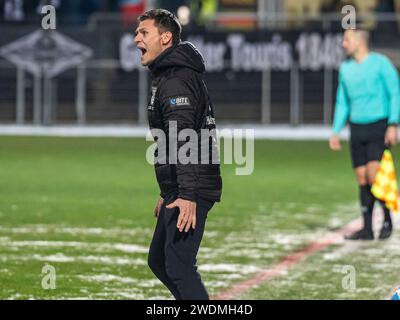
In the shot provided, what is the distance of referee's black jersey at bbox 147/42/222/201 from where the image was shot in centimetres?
738

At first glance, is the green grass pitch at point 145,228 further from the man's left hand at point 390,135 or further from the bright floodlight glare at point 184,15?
the bright floodlight glare at point 184,15

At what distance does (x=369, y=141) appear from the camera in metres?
13.4

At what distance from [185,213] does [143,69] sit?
2437 cm

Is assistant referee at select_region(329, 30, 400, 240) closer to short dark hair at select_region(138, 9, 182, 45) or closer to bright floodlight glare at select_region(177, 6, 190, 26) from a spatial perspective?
short dark hair at select_region(138, 9, 182, 45)

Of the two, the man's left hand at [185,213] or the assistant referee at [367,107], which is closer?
the man's left hand at [185,213]

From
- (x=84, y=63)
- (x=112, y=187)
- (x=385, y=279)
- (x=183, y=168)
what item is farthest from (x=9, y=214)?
(x=84, y=63)

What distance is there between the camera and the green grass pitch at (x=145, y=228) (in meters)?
10.7

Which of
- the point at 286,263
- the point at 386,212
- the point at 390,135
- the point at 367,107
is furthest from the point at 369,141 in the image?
the point at 286,263

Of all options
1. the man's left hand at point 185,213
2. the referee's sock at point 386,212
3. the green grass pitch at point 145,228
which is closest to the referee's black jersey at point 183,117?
the man's left hand at point 185,213

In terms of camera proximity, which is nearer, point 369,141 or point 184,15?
point 369,141

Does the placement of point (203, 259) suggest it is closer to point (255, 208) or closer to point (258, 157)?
point (255, 208)

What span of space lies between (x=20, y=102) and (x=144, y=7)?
386 cm

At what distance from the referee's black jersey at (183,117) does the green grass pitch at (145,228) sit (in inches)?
105

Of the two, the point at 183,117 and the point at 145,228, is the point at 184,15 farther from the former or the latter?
the point at 183,117
